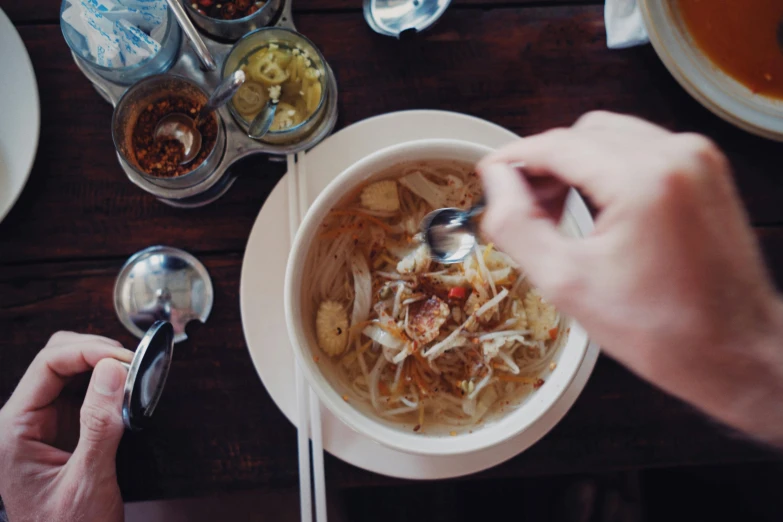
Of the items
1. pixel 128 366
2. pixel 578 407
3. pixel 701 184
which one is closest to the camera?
pixel 701 184

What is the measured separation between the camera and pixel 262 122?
103cm

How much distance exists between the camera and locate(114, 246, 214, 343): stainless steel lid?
1.12 meters

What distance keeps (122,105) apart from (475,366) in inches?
31.8

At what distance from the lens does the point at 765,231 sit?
1.17m

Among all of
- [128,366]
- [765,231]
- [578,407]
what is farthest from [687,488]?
[128,366]

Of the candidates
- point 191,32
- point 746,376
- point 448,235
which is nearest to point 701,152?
point 746,376

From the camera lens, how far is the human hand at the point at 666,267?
21.8 inches

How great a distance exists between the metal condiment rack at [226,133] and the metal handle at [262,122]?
3 centimetres

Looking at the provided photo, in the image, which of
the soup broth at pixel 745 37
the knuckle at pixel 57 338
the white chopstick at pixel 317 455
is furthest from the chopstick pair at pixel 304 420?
the soup broth at pixel 745 37

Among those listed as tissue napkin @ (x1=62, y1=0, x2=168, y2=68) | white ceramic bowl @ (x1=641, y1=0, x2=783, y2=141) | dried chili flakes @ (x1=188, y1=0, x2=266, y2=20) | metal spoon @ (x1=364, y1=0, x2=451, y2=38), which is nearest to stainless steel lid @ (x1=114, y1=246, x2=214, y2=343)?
tissue napkin @ (x1=62, y1=0, x2=168, y2=68)

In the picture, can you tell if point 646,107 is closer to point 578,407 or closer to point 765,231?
point 765,231

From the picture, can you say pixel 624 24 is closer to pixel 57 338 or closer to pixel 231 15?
pixel 231 15

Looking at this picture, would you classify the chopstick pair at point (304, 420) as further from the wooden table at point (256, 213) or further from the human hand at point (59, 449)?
the human hand at point (59, 449)

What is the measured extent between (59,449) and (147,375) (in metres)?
0.26
